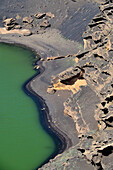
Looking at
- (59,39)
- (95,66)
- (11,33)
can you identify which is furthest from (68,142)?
(11,33)

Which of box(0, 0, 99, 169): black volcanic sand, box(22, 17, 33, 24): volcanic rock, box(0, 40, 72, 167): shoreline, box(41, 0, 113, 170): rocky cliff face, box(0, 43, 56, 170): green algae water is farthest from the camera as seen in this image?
box(22, 17, 33, 24): volcanic rock

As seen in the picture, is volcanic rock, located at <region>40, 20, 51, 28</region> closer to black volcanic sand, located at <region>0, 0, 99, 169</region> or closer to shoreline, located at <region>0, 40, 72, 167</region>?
black volcanic sand, located at <region>0, 0, 99, 169</region>

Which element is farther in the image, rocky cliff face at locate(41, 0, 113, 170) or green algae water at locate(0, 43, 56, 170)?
green algae water at locate(0, 43, 56, 170)

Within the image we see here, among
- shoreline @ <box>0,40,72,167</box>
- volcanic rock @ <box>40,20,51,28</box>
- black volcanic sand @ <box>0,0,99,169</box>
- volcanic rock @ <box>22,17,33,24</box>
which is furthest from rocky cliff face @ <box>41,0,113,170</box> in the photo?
volcanic rock @ <box>22,17,33,24</box>

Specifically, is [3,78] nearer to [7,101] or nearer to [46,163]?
[7,101]

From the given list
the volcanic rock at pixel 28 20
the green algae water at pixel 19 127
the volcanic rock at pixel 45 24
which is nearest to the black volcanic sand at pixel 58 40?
the volcanic rock at pixel 45 24

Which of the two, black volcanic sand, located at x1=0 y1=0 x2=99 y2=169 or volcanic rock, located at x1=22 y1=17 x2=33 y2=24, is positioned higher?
volcanic rock, located at x1=22 y1=17 x2=33 y2=24

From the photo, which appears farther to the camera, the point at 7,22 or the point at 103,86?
the point at 7,22

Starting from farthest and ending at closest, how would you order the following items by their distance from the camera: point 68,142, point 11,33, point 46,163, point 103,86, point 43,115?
point 11,33 < point 43,115 < point 103,86 < point 68,142 < point 46,163
